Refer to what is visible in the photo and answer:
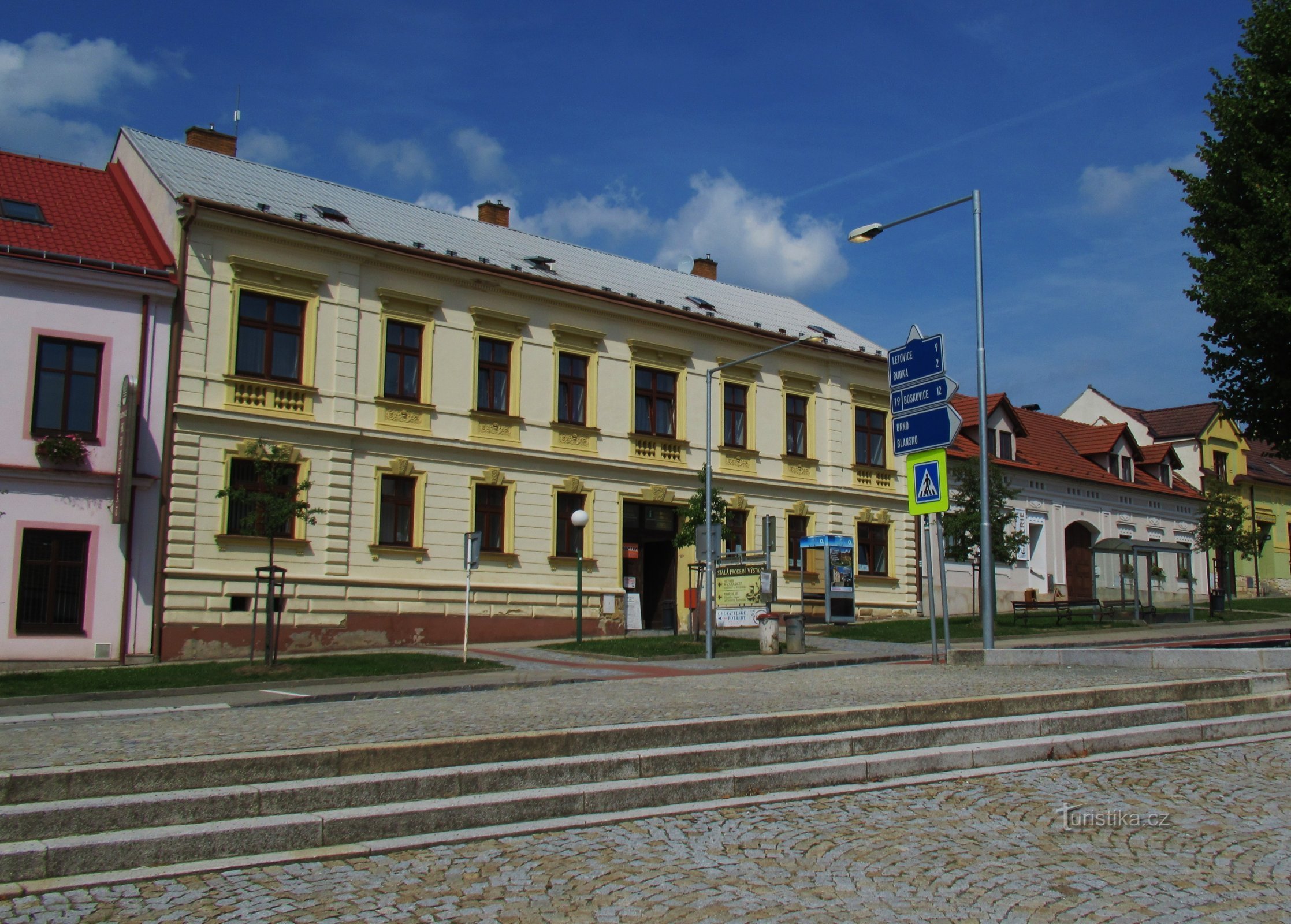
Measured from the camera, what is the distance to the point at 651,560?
33.3m

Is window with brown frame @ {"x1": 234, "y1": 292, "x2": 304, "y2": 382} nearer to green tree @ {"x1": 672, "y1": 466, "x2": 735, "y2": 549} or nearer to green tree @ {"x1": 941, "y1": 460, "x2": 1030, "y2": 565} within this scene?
green tree @ {"x1": 672, "y1": 466, "x2": 735, "y2": 549}

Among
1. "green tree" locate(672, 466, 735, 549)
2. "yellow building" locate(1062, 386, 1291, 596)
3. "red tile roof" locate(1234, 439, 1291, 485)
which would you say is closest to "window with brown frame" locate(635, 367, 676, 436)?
"green tree" locate(672, 466, 735, 549)

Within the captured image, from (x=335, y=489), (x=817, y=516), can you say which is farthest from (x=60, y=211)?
(x=817, y=516)

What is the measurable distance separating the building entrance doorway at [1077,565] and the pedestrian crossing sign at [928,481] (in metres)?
30.1

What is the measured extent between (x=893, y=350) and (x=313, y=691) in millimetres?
10542

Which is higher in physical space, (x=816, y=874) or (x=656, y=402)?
(x=656, y=402)

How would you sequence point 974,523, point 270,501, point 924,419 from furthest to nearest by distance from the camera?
point 974,523 → point 270,501 → point 924,419

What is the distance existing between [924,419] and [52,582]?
17278mm

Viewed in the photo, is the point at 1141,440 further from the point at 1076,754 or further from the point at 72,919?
the point at 72,919

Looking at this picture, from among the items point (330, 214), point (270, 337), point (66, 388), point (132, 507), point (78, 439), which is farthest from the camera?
point (330, 214)

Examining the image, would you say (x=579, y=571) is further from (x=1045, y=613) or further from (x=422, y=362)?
(x=1045, y=613)

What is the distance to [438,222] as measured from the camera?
32812mm

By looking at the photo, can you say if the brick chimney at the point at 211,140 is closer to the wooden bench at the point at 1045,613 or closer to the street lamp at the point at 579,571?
the street lamp at the point at 579,571

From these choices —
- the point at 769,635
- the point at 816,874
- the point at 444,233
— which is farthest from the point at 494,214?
the point at 816,874
